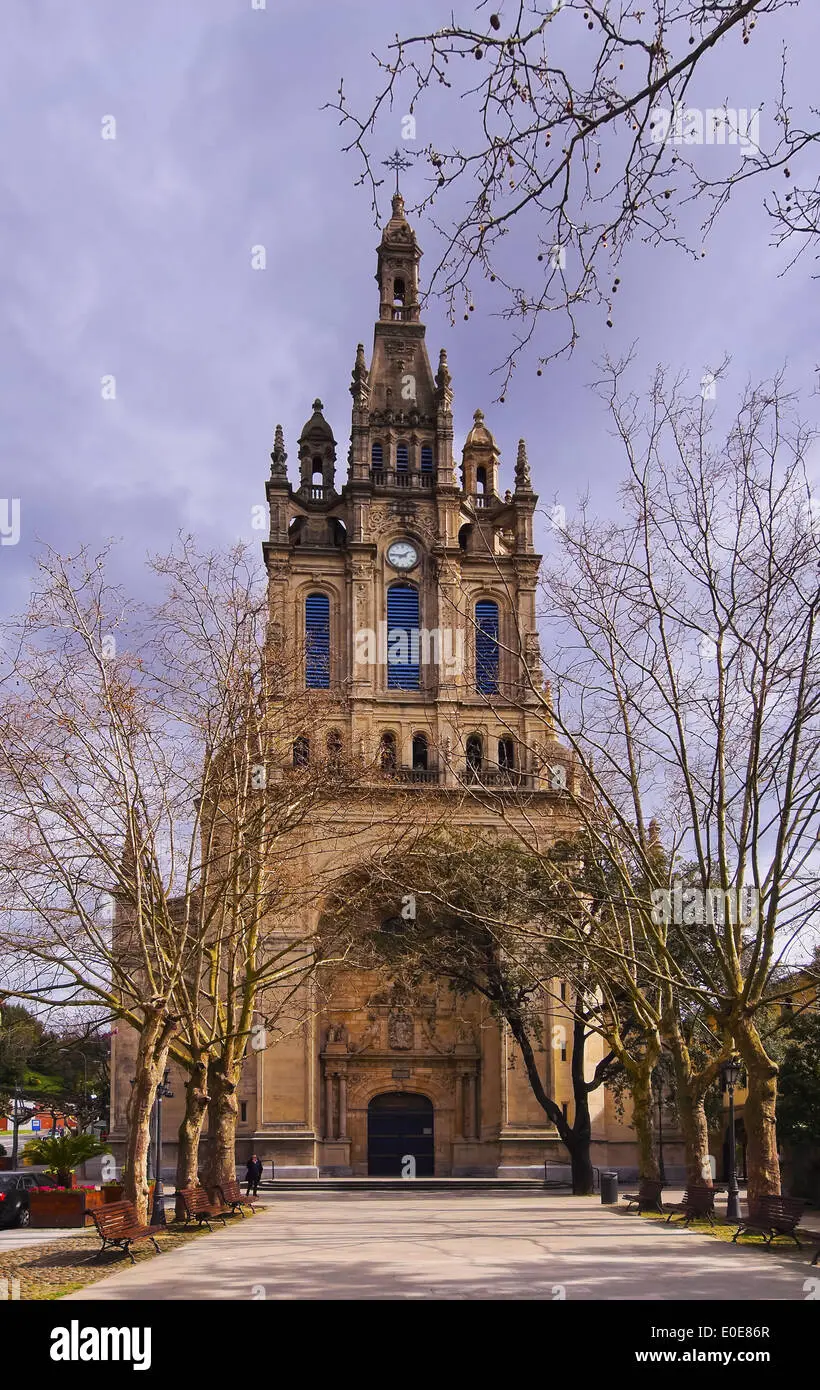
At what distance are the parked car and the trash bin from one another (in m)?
13.0

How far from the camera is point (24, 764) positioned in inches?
837

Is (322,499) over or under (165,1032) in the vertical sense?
over

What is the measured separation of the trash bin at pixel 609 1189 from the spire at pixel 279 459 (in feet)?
106

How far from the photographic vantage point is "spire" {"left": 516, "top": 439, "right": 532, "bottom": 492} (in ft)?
184

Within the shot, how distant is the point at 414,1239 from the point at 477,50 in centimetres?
1918

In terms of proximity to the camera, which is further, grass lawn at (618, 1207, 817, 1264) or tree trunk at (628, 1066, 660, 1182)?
tree trunk at (628, 1066, 660, 1182)

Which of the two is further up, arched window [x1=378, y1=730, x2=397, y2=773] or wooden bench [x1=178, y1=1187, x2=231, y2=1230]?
arched window [x1=378, y1=730, x2=397, y2=773]

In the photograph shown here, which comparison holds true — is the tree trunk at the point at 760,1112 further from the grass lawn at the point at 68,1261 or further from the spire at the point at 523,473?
the spire at the point at 523,473

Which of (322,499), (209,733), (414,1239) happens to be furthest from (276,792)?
(322,499)

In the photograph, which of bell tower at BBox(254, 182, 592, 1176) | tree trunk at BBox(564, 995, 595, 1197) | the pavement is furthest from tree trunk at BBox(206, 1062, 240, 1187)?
bell tower at BBox(254, 182, 592, 1176)

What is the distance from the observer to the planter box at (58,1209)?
27.6 metres

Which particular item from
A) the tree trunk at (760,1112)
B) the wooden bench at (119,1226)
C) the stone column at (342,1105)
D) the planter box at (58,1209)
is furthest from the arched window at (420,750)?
the wooden bench at (119,1226)

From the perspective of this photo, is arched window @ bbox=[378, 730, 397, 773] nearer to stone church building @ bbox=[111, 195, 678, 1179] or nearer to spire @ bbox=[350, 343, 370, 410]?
stone church building @ bbox=[111, 195, 678, 1179]
